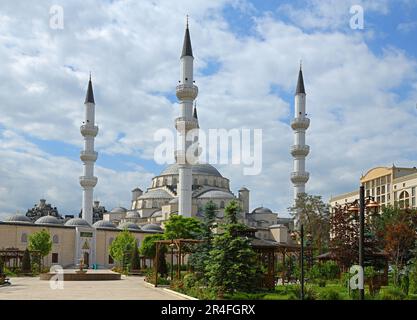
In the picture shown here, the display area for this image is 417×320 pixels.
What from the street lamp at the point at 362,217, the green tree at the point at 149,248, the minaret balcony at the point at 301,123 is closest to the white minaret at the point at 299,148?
the minaret balcony at the point at 301,123

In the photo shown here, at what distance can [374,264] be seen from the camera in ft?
89.2

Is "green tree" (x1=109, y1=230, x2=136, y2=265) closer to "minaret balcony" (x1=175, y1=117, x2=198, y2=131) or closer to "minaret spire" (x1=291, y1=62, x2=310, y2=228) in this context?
"minaret balcony" (x1=175, y1=117, x2=198, y2=131)

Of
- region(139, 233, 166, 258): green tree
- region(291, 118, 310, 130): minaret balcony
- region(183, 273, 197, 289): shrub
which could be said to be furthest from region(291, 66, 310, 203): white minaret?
region(183, 273, 197, 289): shrub

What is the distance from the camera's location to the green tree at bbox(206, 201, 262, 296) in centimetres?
2066

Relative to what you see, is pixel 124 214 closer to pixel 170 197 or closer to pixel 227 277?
pixel 170 197

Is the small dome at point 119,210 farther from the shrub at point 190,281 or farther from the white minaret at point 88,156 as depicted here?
the shrub at point 190,281

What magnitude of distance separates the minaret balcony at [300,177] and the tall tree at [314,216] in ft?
24.9

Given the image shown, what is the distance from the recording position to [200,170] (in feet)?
245

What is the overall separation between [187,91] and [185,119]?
2443mm

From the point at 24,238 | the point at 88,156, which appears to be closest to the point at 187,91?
the point at 88,156

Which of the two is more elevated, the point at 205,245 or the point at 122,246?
the point at 205,245

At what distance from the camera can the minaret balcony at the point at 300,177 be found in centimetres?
5572

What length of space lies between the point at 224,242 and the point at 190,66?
32270 mm

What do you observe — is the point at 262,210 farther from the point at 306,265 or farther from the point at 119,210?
the point at 306,265
